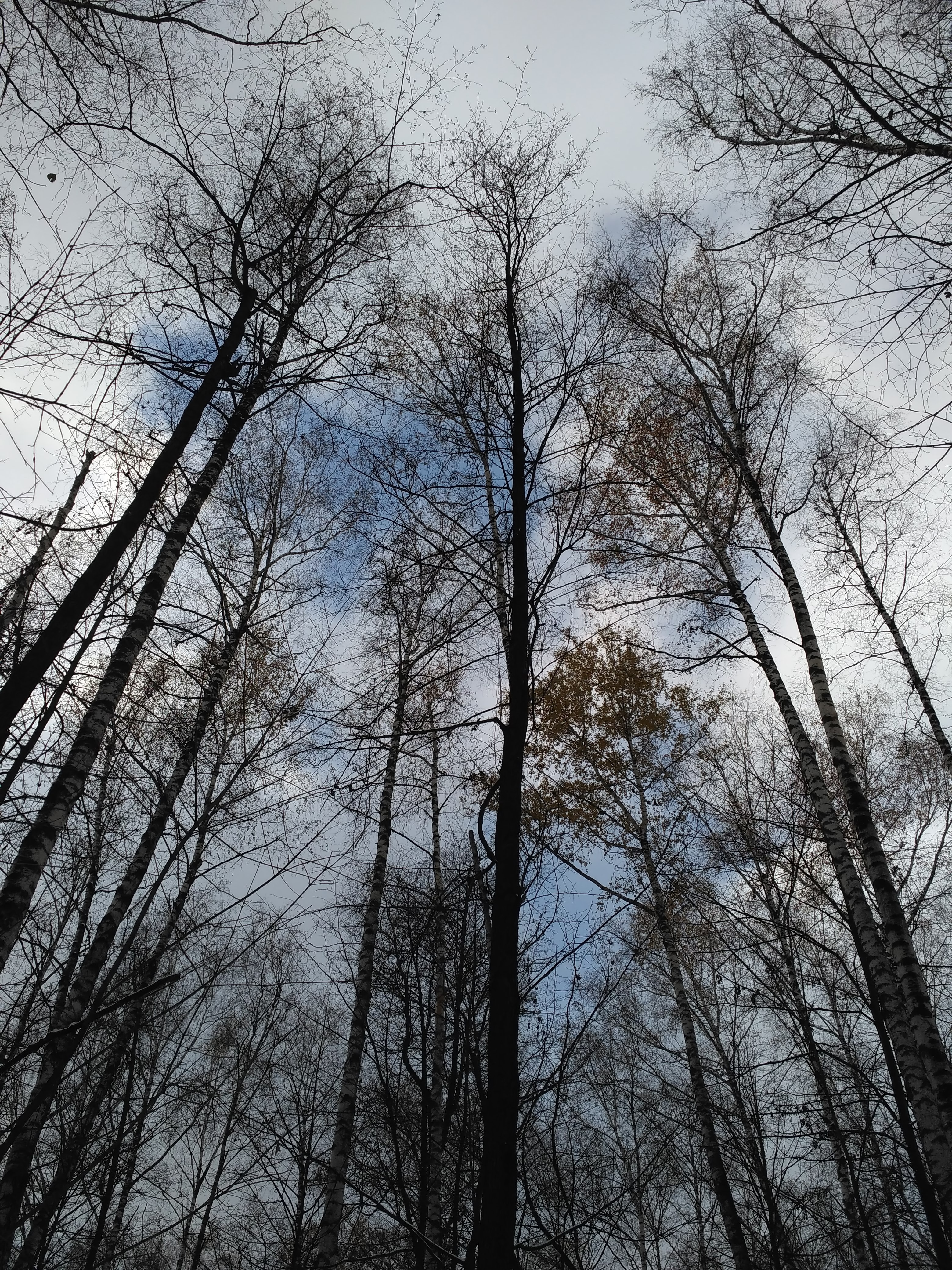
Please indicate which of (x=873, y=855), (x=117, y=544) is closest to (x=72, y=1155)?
(x=117, y=544)

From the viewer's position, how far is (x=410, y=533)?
14.8ft

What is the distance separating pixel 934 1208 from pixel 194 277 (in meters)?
8.03

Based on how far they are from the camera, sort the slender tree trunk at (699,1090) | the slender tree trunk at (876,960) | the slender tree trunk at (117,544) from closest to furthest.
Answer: the slender tree trunk at (117,544)
the slender tree trunk at (876,960)
the slender tree trunk at (699,1090)

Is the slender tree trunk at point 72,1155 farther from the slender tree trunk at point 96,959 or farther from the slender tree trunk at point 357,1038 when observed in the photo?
the slender tree trunk at point 357,1038

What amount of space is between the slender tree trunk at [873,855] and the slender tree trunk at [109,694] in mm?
5471

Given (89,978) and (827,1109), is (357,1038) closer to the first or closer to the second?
(89,978)

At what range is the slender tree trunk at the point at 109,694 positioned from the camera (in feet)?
10.7

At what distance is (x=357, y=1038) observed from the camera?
24.0 feet

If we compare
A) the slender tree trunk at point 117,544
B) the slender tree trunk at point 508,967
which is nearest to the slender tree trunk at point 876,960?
the slender tree trunk at point 508,967

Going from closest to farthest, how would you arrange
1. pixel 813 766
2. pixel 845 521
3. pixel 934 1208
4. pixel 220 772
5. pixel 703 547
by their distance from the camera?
1. pixel 934 1208
2. pixel 813 766
3. pixel 220 772
4. pixel 703 547
5. pixel 845 521

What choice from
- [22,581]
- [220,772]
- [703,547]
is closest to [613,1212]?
[22,581]

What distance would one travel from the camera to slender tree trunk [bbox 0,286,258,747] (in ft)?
10.1

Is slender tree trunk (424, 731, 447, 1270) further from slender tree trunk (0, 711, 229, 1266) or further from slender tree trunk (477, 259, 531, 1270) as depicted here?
slender tree trunk (0, 711, 229, 1266)

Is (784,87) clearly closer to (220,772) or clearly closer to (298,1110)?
(220,772)
